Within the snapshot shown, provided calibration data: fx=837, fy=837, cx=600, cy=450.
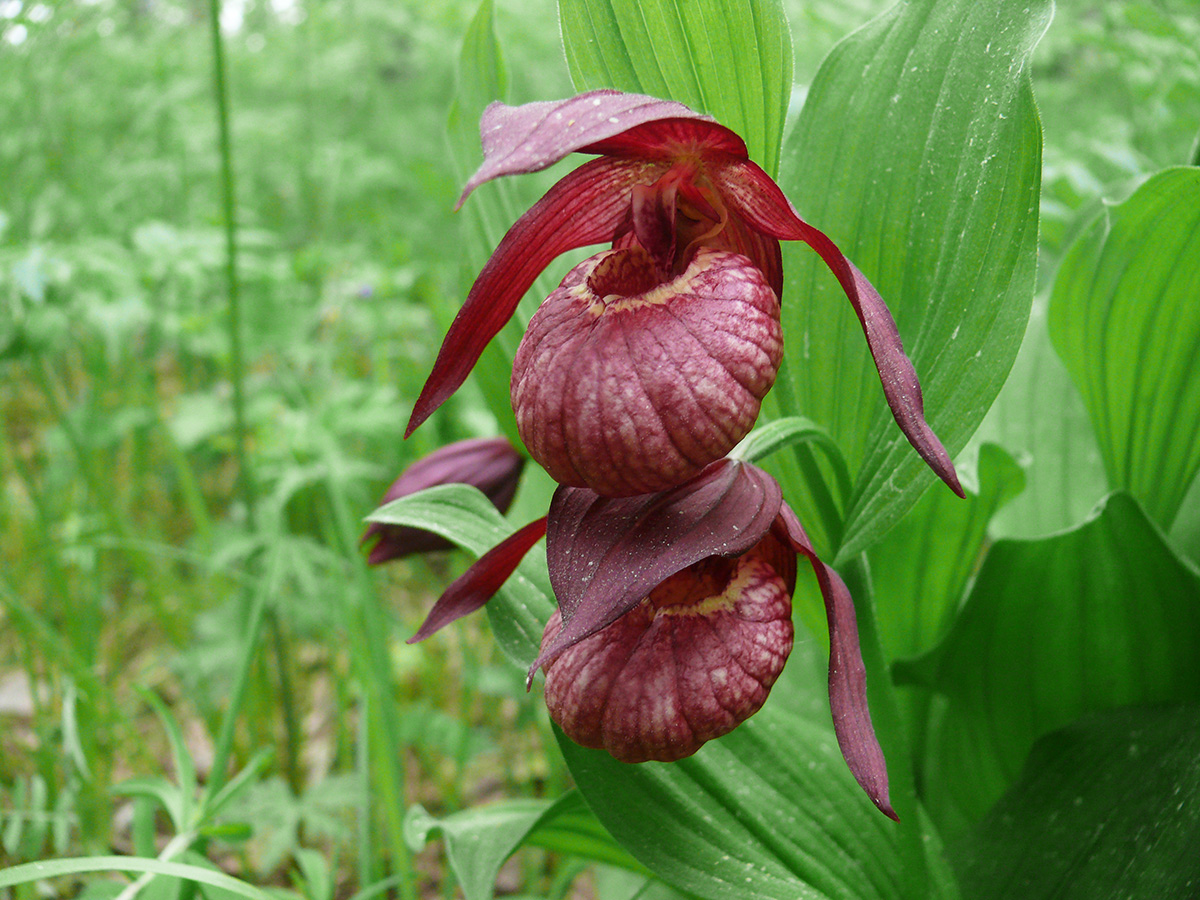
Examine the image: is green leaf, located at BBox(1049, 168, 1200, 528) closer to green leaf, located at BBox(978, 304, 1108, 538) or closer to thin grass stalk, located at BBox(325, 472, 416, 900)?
green leaf, located at BBox(978, 304, 1108, 538)

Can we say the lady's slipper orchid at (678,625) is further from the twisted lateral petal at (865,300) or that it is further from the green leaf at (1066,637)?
the green leaf at (1066,637)

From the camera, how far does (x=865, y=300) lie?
51 cm

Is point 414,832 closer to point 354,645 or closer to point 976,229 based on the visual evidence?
point 354,645

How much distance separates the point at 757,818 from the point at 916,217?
0.53m

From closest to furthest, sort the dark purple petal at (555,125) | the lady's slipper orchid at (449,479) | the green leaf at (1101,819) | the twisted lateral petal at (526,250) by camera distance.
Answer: the dark purple petal at (555,125) → the twisted lateral petal at (526,250) → the green leaf at (1101,819) → the lady's slipper orchid at (449,479)

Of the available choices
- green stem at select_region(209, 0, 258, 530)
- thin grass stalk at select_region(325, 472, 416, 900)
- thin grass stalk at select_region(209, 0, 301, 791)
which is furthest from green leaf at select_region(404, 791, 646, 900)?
green stem at select_region(209, 0, 258, 530)

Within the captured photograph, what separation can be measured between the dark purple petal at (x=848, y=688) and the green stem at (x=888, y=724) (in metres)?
0.12

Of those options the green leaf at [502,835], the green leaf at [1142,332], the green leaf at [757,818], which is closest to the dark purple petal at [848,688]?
the green leaf at [757,818]

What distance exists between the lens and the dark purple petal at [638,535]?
50 cm

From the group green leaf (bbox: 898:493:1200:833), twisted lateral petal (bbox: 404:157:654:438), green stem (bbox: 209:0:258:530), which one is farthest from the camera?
green stem (bbox: 209:0:258:530)

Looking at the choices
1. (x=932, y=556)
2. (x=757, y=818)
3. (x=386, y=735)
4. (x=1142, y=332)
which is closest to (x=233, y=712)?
(x=386, y=735)

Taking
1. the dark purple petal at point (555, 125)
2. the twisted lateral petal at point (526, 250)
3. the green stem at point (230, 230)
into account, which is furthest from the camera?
the green stem at point (230, 230)

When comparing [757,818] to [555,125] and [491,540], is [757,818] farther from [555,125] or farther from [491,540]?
[555,125]

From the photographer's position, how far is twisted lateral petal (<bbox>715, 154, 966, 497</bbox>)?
0.47m
